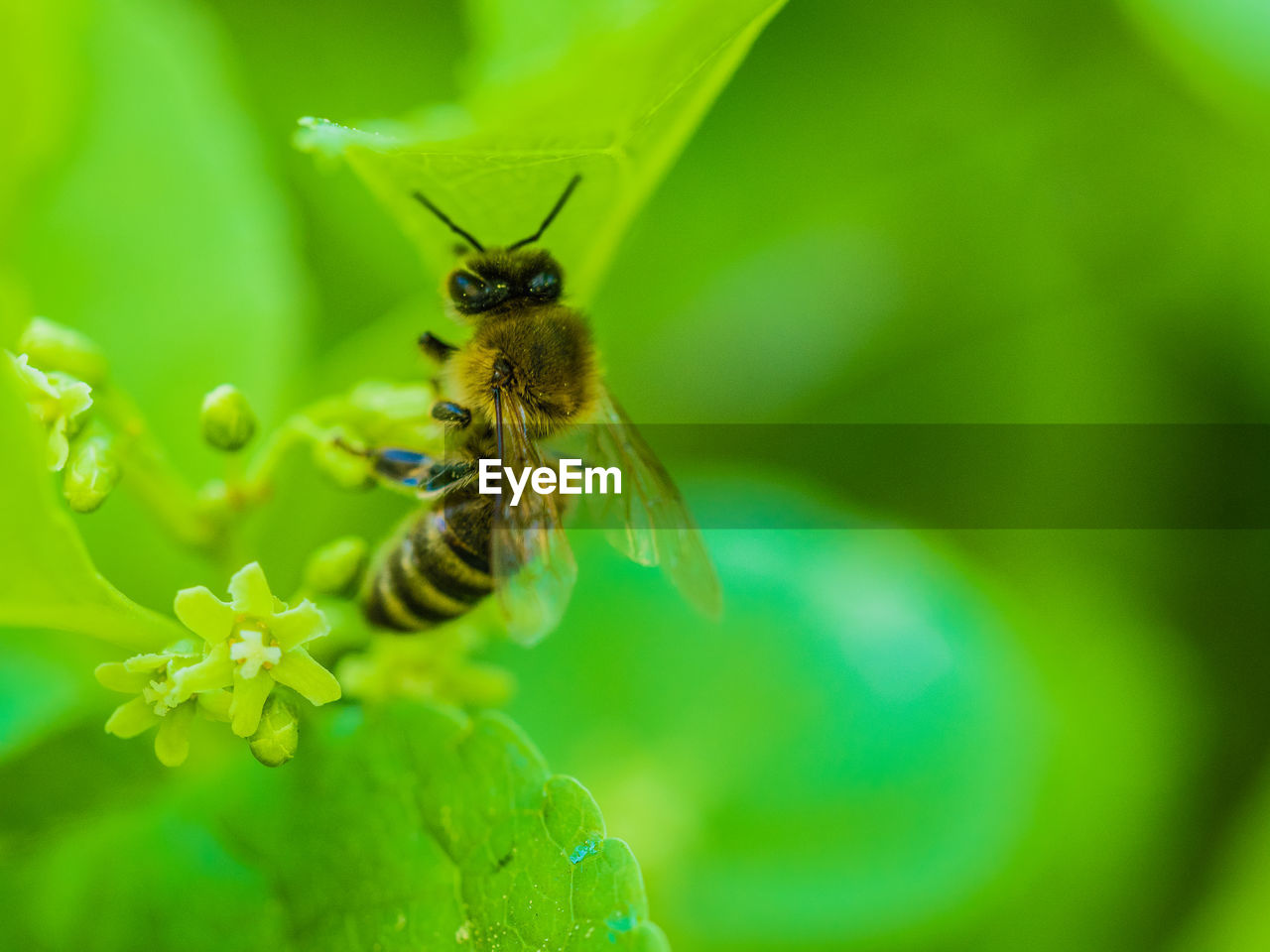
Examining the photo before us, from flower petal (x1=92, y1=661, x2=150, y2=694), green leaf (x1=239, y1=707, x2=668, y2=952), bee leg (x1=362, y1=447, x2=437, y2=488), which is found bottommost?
green leaf (x1=239, y1=707, x2=668, y2=952)

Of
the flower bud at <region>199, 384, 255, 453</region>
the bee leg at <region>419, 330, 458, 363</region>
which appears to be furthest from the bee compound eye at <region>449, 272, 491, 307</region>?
the flower bud at <region>199, 384, 255, 453</region>

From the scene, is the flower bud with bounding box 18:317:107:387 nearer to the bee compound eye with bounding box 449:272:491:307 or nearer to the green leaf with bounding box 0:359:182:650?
the green leaf with bounding box 0:359:182:650

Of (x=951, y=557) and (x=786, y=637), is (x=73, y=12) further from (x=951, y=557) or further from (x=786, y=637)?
(x=951, y=557)

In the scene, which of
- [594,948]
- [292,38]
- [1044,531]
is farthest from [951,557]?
[292,38]

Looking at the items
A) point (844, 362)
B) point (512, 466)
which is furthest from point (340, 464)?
point (844, 362)

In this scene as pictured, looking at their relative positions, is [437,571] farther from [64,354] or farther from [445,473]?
[64,354]

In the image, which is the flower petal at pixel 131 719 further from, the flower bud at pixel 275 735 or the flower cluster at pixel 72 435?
the flower cluster at pixel 72 435
